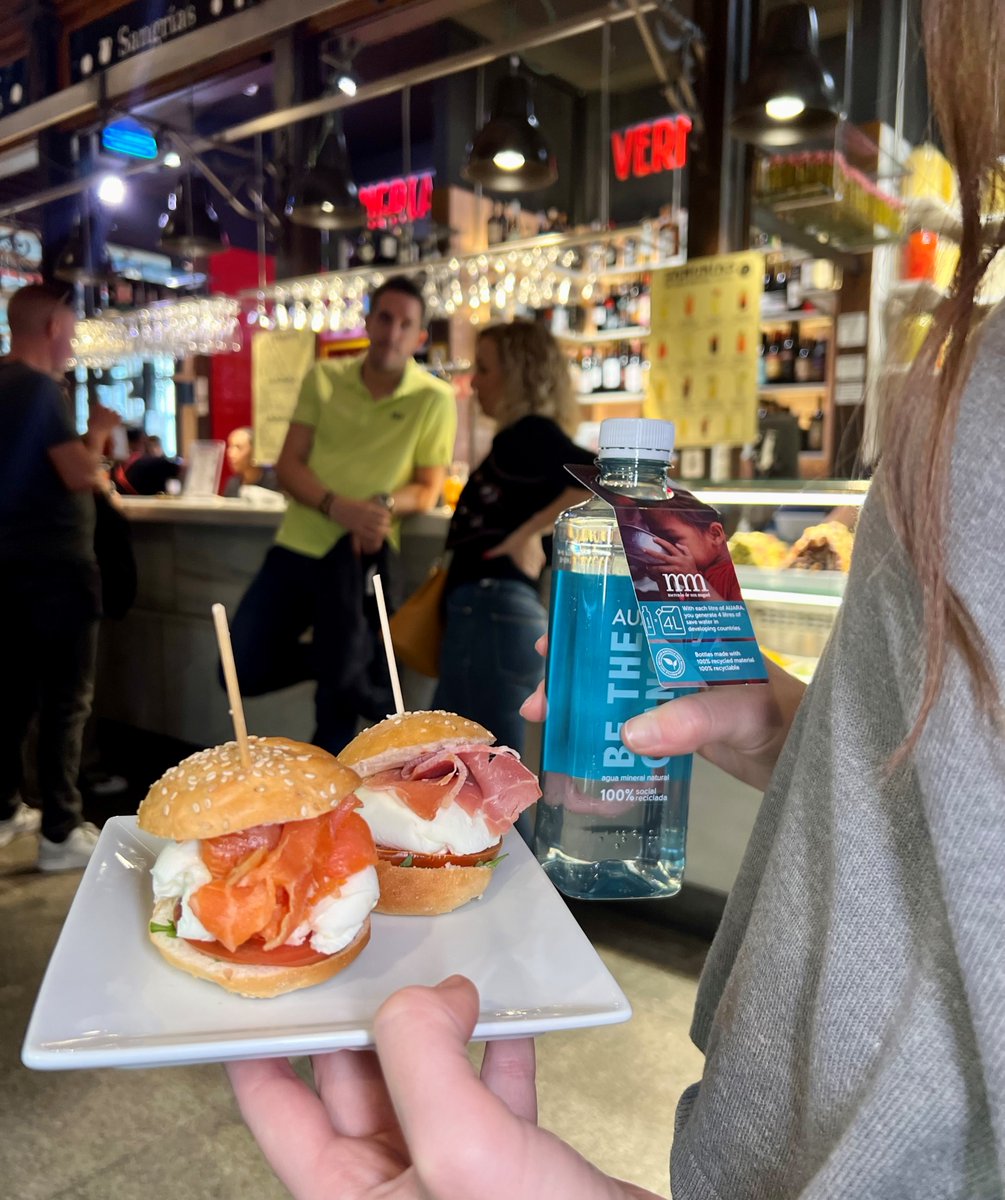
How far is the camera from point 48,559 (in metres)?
3.54

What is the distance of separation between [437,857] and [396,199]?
8957 millimetres

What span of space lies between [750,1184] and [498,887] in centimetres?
68

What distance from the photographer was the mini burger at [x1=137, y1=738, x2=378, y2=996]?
113cm

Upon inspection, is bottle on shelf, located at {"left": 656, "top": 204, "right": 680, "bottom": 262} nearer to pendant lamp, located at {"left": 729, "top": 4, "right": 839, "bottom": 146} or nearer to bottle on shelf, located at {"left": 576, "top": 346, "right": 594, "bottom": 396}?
bottle on shelf, located at {"left": 576, "top": 346, "right": 594, "bottom": 396}

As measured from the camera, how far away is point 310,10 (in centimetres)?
393

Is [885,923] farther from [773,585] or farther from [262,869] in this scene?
[773,585]

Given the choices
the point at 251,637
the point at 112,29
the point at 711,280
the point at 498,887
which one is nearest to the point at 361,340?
the point at 112,29

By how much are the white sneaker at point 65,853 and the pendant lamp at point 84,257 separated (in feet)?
16.1

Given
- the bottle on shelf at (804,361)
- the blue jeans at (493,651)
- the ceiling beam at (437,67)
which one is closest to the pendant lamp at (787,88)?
the ceiling beam at (437,67)

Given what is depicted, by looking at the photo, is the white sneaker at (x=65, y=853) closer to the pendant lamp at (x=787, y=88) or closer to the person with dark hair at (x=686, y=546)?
the person with dark hair at (x=686, y=546)

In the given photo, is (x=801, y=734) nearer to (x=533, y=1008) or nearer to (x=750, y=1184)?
(x=750, y=1184)

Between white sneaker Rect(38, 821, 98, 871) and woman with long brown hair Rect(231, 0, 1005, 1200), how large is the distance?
3.28 meters

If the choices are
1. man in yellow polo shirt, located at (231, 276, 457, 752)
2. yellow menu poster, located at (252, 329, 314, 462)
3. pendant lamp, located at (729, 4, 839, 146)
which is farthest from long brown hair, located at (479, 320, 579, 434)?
yellow menu poster, located at (252, 329, 314, 462)

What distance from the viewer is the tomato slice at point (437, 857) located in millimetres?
1407
